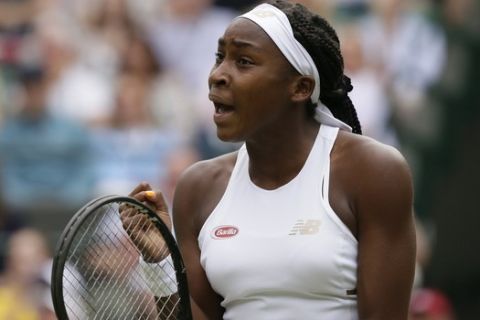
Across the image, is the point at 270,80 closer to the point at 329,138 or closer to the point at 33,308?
the point at 329,138

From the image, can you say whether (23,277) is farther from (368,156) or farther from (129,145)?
(368,156)

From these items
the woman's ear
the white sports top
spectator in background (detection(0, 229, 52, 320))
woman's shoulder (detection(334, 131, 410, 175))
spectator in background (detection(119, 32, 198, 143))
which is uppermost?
the woman's ear

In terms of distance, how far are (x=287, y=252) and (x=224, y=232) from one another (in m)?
0.24

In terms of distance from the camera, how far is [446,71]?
10188 millimetres

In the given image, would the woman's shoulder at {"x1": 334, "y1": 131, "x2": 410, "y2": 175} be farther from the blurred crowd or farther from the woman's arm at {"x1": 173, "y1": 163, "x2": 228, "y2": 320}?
the blurred crowd

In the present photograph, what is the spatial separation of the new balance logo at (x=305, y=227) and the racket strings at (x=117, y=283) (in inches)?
16.4

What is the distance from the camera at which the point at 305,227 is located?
419cm

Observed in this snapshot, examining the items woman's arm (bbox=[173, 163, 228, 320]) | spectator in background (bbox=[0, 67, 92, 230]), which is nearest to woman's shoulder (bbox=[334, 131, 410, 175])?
woman's arm (bbox=[173, 163, 228, 320])

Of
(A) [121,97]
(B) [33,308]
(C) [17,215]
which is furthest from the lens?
(A) [121,97]

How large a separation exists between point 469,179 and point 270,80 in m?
5.80

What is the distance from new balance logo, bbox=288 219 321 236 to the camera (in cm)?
417

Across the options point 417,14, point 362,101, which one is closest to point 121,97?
point 362,101

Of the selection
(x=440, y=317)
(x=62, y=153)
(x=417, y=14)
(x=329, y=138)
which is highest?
(x=329, y=138)

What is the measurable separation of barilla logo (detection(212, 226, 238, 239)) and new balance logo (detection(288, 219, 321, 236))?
19cm
